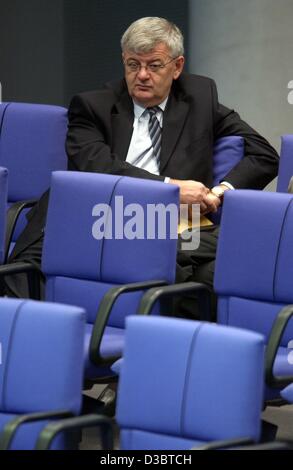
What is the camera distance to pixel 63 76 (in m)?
6.07

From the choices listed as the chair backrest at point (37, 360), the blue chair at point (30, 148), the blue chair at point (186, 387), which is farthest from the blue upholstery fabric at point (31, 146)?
the blue chair at point (186, 387)

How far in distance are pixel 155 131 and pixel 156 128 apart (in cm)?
1

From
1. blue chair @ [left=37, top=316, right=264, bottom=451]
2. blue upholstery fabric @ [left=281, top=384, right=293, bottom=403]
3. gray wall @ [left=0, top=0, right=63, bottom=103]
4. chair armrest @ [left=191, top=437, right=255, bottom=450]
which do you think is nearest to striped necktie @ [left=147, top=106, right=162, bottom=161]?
blue upholstery fabric @ [left=281, top=384, right=293, bottom=403]

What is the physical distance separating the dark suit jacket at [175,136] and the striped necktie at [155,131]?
3cm

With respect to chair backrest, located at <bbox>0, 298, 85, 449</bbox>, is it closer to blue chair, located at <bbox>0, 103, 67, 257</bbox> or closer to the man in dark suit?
→ the man in dark suit

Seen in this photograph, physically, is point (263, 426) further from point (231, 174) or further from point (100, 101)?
point (100, 101)

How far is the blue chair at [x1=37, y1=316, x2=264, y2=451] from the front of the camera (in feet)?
9.20

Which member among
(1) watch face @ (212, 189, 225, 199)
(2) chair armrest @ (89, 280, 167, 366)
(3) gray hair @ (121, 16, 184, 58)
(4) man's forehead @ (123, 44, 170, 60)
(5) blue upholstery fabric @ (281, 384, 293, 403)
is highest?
(3) gray hair @ (121, 16, 184, 58)

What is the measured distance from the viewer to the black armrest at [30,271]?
391 cm

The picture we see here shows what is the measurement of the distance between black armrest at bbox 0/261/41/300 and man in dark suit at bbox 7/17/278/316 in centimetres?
38

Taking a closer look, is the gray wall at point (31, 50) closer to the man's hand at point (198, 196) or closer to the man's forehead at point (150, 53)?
the man's forehead at point (150, 53)

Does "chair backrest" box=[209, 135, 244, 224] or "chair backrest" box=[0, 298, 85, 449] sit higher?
"chair backrest" box=[209, 135, 244, 224]

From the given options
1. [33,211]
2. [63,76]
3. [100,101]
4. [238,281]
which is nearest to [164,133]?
[100,101]
